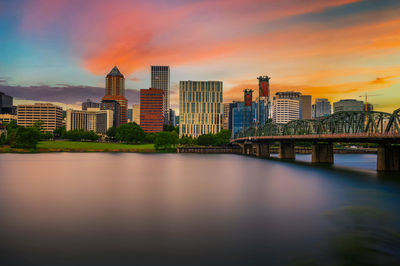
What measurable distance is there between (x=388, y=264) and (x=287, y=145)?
392 feet

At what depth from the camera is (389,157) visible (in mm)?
71375

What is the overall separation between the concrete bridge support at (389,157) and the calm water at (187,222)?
20821 millimetres

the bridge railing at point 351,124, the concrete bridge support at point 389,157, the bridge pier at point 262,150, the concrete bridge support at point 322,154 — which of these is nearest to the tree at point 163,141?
the bridge pier at point 262,150

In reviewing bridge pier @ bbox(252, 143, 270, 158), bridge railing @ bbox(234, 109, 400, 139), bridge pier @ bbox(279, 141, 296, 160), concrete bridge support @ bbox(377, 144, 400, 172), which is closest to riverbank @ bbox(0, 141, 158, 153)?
bridge pier @ bbox(252, 143, 270, 158)

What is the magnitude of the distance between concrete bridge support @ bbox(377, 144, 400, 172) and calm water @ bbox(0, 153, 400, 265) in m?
20.8

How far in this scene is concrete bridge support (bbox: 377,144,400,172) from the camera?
2788 inches

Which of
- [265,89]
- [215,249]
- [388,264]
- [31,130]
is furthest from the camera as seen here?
[265,89]

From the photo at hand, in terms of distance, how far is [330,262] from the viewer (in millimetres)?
18906

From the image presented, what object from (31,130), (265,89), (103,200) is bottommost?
(103,200)

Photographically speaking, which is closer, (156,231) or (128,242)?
(128,242)

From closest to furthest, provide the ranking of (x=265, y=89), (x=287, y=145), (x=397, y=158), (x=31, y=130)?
(x=397, y=158) < (x=287, y=145) < (x=31, y=130) < (x=265, y=89)

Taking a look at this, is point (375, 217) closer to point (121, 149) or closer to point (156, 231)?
point (156, 231)

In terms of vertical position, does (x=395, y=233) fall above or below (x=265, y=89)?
below

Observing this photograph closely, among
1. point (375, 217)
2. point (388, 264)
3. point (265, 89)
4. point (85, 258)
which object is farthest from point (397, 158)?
point (265, 89)
